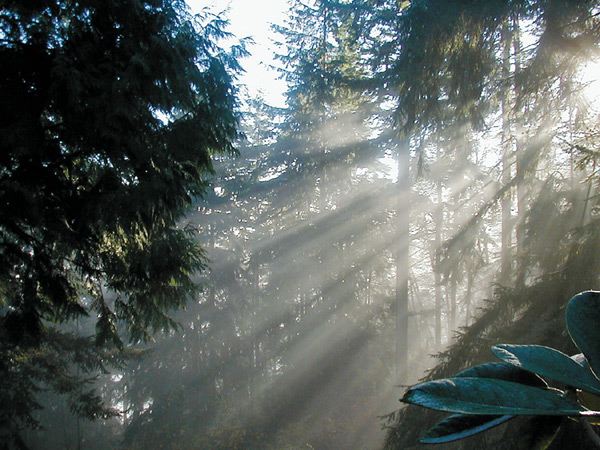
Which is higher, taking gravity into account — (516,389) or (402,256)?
(402,256)

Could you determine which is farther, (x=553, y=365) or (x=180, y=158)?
(x=180, y=158)

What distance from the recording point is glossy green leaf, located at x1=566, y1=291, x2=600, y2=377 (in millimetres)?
611

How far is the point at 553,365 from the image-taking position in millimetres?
621

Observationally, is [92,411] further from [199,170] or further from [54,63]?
[54,63]

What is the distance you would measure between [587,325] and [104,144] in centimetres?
406

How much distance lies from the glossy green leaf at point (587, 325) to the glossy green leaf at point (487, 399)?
0.51 ft

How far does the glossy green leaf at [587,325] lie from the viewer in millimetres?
611

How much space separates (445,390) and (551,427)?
215 mm

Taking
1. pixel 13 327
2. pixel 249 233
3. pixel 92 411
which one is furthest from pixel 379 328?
pixel 13 327

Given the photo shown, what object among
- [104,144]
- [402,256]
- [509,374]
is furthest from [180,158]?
[402,256]

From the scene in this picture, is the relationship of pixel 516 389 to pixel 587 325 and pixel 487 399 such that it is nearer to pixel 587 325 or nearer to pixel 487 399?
pixel 487 399

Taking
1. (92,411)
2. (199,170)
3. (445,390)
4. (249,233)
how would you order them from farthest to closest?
(249,233), (92,411), (199,170), (445,390)

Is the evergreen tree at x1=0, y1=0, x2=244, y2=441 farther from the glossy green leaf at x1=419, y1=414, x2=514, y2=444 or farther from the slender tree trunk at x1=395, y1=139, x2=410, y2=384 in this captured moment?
the slender tree trunk at x1=395, y1=139, x2=410, y2=384

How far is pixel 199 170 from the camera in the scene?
4406 millimetres
